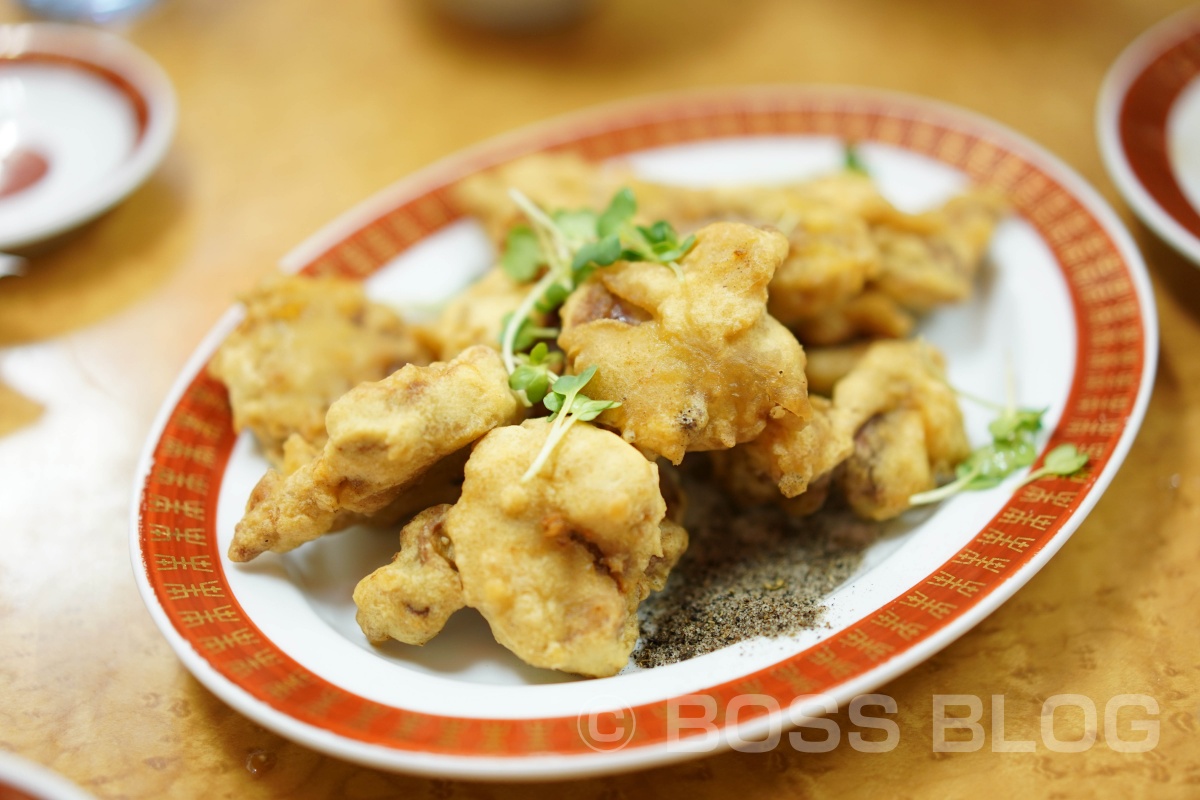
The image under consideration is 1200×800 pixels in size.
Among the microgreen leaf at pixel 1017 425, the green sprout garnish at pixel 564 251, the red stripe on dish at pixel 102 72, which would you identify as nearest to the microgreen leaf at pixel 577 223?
the green sprout garnish at pixel 564 251

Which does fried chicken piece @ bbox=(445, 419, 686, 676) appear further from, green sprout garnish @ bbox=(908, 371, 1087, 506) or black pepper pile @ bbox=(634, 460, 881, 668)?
green sprout garnish @ bbox=(908, 371, 1087, 506)

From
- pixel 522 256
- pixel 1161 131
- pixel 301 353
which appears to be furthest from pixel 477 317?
pixel 1161 131

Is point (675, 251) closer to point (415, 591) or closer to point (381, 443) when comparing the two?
point (381, 443)

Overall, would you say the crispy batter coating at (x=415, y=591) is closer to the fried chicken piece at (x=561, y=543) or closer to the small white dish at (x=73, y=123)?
the fried chicken piece at (x=561, y=543)

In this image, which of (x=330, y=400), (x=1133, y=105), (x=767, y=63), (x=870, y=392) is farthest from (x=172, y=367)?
(x=1133, y=105)

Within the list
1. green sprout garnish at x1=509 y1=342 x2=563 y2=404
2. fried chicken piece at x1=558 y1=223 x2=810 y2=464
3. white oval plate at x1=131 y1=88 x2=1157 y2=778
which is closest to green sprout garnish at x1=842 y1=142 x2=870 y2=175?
white oval plate at x1=131 y1=88 x2=1157 y2=778

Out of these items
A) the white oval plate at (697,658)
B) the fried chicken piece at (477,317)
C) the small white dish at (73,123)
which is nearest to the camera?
the white oval plate at (697,658)

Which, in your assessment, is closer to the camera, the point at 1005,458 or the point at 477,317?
the point at 1005,458
